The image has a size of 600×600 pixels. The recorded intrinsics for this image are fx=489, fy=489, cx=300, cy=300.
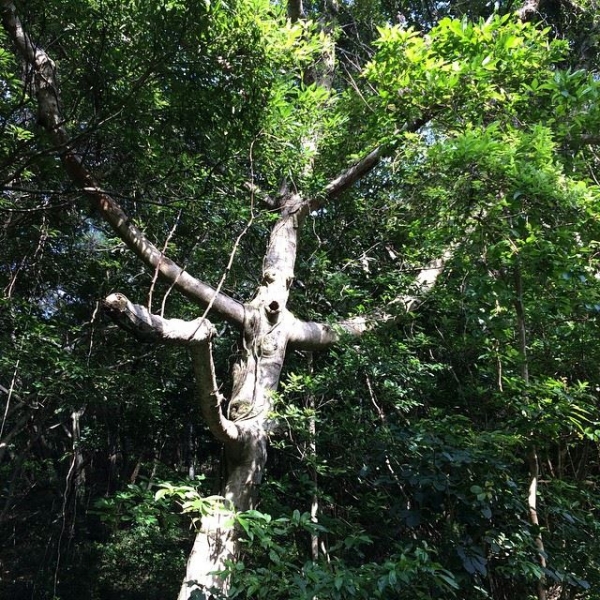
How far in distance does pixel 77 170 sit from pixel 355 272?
2.84 m

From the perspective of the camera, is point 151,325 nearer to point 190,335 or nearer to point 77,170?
A: point 190,335

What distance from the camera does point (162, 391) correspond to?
5227 millimetres

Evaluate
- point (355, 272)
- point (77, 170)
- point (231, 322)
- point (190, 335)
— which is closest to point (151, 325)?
point (190, 335)

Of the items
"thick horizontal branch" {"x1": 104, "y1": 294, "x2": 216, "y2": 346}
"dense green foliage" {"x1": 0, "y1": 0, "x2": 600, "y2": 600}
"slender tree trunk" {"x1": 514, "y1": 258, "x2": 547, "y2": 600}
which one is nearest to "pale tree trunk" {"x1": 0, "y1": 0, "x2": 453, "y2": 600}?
"thick horizontal branch" {"x1": 104, "y1": 294, "x2": 216, "y2": 346}

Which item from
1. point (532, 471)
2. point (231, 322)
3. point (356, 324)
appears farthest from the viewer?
point (356, 324)

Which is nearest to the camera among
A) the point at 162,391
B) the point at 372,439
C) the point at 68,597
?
the point at 372,439

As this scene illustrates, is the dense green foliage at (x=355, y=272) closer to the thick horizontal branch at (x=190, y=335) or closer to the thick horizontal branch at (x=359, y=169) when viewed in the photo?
the thick horizontal branch at (x=359, y=169)

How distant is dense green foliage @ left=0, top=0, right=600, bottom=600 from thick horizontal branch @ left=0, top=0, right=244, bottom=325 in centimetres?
14

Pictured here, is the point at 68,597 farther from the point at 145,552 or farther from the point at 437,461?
the point at 437,461

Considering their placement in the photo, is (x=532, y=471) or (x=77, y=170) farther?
(x=77, y=170)

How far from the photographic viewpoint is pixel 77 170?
309 centimetres

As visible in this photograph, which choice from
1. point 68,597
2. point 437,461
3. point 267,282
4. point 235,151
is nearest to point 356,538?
point 437,461

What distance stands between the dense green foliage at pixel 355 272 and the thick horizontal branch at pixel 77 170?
0.44ft

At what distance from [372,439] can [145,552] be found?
3701 millimetres
